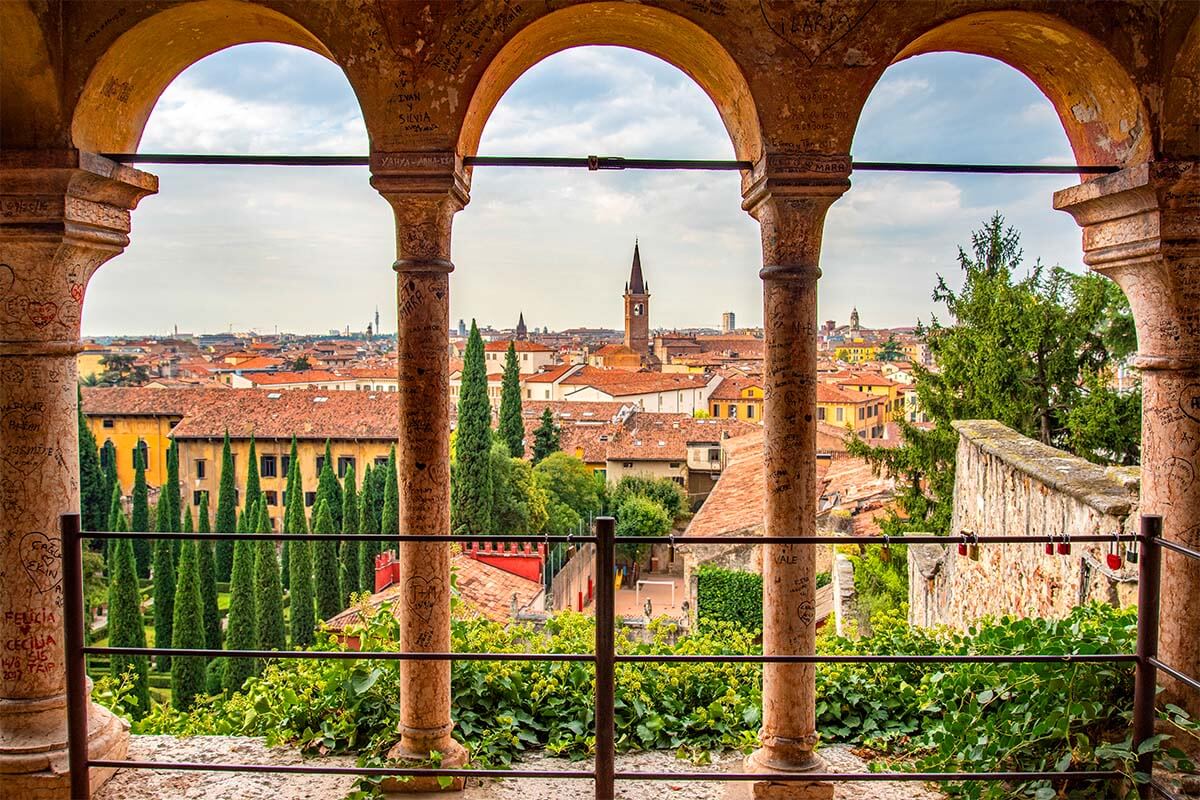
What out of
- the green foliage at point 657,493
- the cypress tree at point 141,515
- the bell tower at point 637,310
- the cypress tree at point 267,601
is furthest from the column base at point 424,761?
the bell tower at point 637,310

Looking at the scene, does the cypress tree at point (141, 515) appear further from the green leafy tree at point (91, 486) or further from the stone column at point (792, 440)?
the stone column at point (792, 440)

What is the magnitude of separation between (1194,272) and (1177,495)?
880mm

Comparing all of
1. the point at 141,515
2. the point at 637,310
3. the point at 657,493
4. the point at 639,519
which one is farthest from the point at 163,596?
the point at 637,310

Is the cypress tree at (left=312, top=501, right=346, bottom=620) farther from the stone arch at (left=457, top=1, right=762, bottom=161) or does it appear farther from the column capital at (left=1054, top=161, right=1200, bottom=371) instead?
the column capital at (left=1054, top=161, right=1200, bottom=371)

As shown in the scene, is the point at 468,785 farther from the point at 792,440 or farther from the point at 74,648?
the point at 792,440

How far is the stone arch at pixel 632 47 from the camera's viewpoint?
3656mm

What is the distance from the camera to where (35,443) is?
3.66 m

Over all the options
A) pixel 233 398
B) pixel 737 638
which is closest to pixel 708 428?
pixel 233 398

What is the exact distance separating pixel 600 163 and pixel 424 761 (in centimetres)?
248

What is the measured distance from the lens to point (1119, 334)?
68.5 feet

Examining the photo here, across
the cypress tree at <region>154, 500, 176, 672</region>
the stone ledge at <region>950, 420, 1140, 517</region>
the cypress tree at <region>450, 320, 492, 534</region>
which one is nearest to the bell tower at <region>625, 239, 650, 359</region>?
the cypress tree at <region>450, 320, 492, 534</region>

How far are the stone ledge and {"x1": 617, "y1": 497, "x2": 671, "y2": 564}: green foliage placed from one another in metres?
32.4

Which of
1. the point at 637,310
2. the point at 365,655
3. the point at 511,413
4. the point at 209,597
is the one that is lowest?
the point at 209,597

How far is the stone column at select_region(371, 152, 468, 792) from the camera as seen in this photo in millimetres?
3701
